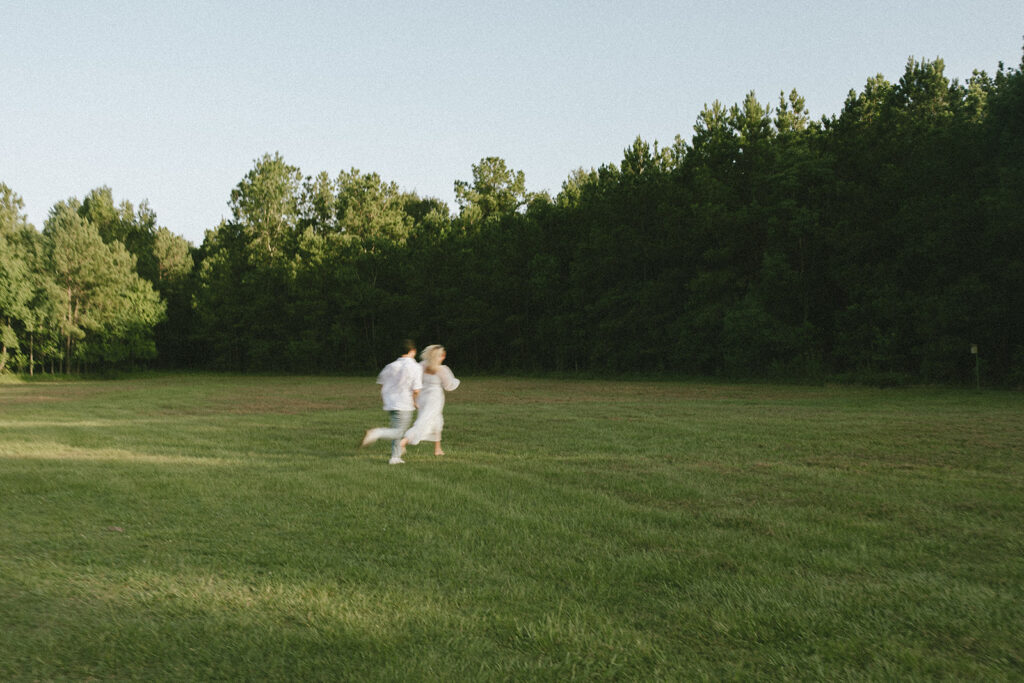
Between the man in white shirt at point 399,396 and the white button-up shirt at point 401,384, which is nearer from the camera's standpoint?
the man in white shirt at point 399,396

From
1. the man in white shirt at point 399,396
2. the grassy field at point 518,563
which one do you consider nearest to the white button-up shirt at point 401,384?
the man in white shirt at point 399,396

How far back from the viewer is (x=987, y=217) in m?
29.1

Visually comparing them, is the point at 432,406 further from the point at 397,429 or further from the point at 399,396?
the point at 397,429

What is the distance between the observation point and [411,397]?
11141mm

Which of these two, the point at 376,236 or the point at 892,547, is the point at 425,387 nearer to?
the point at 892,547

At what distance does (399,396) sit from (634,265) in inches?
1514

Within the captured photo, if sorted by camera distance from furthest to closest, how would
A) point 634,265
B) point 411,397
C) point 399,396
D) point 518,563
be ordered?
point 634,265 < point 411,397 < point 399,396 < point 518,563

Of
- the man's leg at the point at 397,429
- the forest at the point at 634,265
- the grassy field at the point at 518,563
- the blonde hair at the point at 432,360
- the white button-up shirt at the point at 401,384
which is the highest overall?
the forest at the point at 634,265

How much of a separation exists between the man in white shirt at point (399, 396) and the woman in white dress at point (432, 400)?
0.26 m

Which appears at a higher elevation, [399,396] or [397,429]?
[399,396]

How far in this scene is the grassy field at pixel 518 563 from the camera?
144 inches

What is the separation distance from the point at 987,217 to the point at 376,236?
4351cm

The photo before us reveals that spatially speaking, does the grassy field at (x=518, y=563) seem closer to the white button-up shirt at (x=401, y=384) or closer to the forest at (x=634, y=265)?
the white button-up shirt at (x=401, y=384)

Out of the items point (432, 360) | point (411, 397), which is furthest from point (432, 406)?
point (432, 360)
